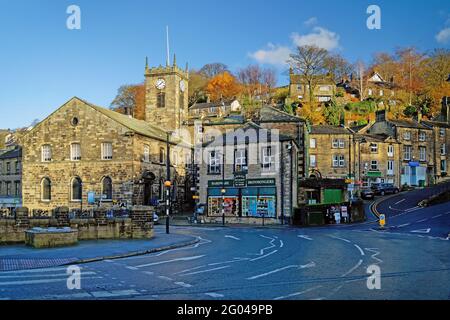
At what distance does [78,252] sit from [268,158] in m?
25.6

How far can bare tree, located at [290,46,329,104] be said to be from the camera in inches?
3585

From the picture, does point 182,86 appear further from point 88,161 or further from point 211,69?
point 211,69

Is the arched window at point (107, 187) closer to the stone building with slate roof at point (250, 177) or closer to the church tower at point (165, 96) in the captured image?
the stone building with slate roof at point (250, 177)

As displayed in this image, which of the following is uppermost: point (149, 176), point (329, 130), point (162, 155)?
point (329, 130)

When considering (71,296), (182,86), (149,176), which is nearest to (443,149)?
(182,86)

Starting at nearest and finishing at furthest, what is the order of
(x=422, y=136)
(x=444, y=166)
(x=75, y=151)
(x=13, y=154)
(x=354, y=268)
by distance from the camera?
(x=354, y=268), (x=75, y=151), (x=13, y=154), (x=422, y=136), (x=444, y=166)

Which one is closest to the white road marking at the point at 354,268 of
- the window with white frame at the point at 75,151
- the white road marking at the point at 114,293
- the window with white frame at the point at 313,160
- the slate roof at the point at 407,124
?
the white road marking at the point at 114,293

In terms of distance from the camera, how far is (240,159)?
140 ft

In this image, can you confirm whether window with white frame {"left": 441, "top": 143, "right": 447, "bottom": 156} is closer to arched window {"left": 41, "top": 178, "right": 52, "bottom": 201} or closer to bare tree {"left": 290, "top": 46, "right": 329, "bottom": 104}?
bare tree {"left": 290, "top": 46, "right": 329, "bottom": 104}

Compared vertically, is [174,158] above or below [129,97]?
below
